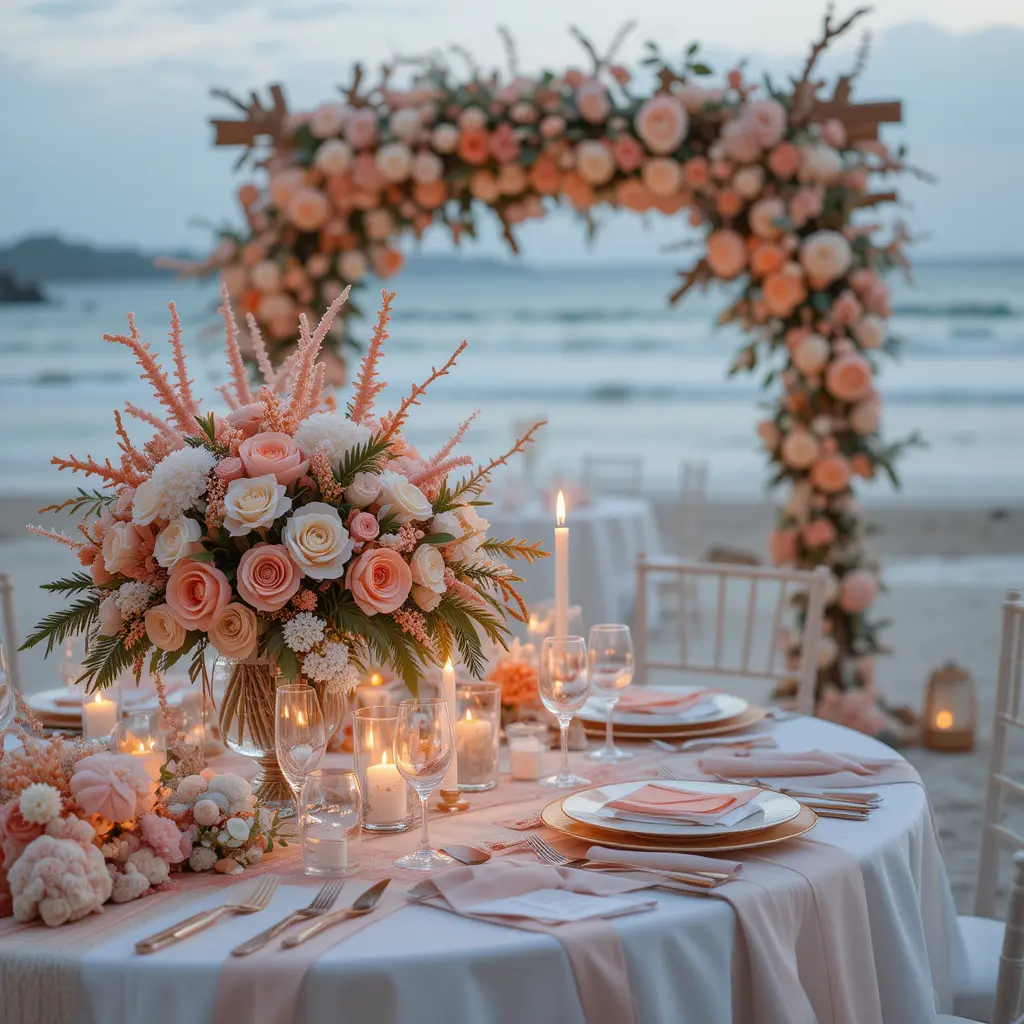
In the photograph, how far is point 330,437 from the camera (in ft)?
6.34

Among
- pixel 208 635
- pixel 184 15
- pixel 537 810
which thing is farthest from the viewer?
pixel 184 15

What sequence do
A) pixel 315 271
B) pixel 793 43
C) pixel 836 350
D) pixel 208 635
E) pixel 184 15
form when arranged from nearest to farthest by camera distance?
pixel 208 635 < pixel 836 350 < pixel 315 271 < pixel 793 43 < pixel 184 15

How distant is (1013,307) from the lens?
2511 cm

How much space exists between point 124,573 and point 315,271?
15.3ft

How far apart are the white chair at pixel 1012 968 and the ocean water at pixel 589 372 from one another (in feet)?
45.4

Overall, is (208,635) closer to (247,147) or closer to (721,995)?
(721,995)

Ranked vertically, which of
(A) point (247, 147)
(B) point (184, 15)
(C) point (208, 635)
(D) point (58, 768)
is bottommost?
(D) point (58, 768)

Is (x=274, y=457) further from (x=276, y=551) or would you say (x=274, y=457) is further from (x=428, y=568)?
(x=428, y=568)

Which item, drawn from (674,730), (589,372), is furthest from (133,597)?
(589,372)

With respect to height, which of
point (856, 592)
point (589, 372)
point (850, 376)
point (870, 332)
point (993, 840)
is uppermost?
point (589, 372)

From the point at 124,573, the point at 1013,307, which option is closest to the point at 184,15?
the point at 124,573

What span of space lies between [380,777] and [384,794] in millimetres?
28

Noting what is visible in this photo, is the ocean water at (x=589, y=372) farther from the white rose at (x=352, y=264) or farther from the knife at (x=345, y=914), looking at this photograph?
the knife at (x=345, y=914)

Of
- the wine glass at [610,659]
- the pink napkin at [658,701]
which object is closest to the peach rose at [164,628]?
the wine glass at [610,659]
